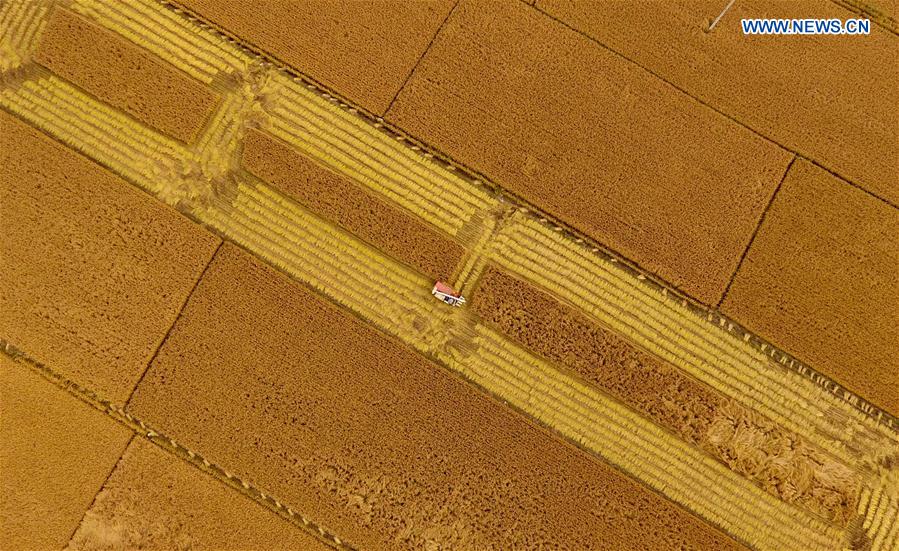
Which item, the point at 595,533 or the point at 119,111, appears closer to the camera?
the point at 595,533

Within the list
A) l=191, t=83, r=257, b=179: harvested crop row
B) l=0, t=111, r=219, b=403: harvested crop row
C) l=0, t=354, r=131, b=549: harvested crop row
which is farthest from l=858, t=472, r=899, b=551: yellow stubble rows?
l=0, t=354, r=131, b=549: harvested crop row

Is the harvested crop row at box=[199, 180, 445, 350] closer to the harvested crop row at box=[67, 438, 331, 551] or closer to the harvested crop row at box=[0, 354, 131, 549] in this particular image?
the harvested crop row at box=[67, 438, 331, 551]

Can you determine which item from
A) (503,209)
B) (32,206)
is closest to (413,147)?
(503,209)

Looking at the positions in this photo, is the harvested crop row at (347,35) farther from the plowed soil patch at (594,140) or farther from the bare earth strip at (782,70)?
the bare earth strip at (782,70)

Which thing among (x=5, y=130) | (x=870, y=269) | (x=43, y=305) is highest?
(x=870, y=269)

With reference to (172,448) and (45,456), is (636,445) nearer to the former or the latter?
(172,448)

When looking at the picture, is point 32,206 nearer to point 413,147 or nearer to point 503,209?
point 413,147

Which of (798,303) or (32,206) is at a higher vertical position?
(798,303)
